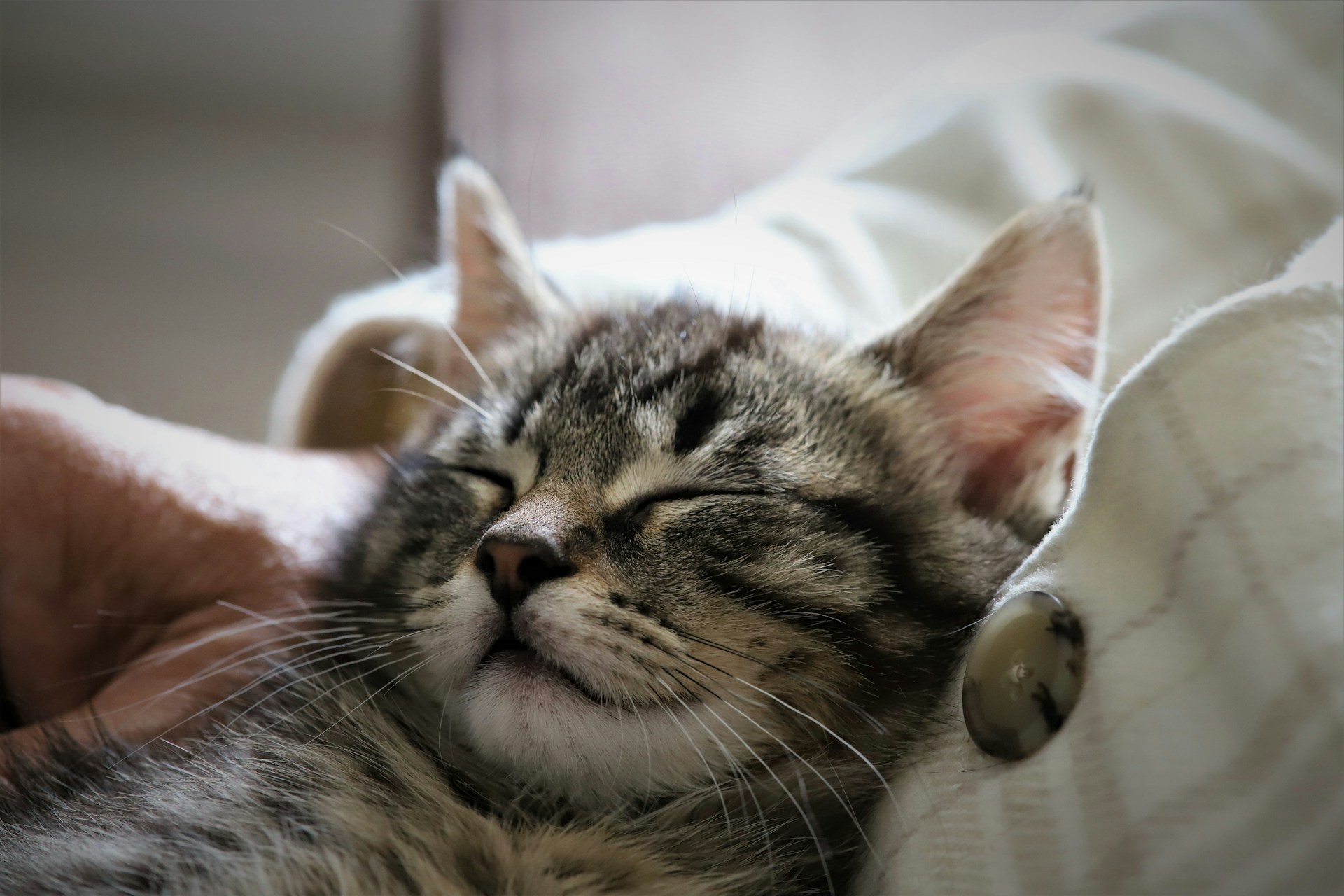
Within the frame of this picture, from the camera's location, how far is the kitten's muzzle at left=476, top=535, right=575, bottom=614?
721mm

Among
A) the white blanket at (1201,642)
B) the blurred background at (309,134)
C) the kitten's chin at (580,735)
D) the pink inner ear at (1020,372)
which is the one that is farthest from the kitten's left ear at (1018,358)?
the blurred background at (309,134)

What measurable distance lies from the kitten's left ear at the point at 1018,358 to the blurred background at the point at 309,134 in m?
1.37

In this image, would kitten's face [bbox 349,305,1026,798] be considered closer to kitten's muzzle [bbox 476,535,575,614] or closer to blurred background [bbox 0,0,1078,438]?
kitten's muzzle [bbox 476,535,575,614]

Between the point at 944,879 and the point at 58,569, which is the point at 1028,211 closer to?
the point at 944,879

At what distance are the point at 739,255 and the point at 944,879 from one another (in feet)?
3.49

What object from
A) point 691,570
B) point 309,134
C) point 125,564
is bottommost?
point 125,564

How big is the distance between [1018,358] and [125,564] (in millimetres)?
1026

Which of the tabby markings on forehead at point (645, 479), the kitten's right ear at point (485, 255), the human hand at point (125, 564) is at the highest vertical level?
the kitten's right ear at point (485, 255)

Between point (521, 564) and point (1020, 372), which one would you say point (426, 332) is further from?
point (1020, 372)

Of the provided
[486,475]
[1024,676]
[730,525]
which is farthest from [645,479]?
[1024,676]

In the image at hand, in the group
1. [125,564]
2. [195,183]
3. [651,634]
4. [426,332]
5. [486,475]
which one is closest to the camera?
[651,634]

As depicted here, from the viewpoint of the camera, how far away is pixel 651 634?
0.70m

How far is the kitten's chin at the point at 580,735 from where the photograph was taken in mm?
720

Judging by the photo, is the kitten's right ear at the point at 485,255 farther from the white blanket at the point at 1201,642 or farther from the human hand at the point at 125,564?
the white blanket at the point at 1201,642
